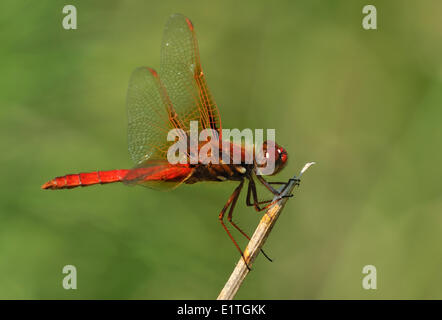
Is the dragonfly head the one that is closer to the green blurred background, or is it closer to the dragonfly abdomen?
the green blurred background

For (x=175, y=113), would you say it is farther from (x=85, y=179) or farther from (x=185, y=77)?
(x=85, y=179)

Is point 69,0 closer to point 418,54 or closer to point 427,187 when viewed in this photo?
point 418,54

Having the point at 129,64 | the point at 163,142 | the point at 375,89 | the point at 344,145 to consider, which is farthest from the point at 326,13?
the point at 163,142

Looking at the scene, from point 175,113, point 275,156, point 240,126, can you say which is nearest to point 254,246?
point 275,156

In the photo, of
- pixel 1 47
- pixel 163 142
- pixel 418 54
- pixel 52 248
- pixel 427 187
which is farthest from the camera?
pixel 418 54

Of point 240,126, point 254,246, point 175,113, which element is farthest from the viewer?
point 240,126
